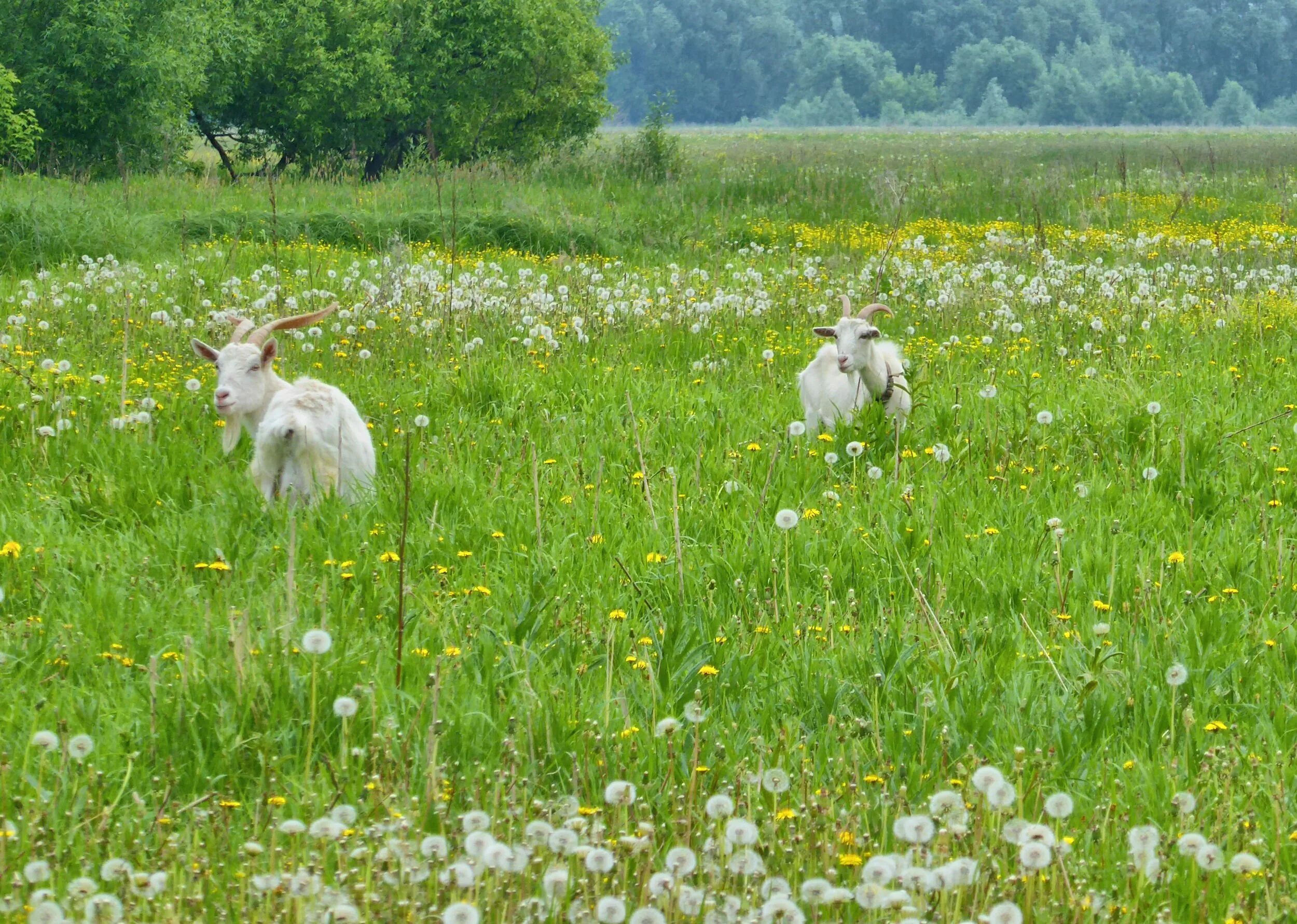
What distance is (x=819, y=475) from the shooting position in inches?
243

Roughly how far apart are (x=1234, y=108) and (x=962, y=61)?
22.6m

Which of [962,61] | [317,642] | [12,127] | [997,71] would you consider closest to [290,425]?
[317,642]

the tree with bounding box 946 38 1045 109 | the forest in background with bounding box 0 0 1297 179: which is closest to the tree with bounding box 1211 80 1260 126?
the tree with bounding box 946 38 1045 109

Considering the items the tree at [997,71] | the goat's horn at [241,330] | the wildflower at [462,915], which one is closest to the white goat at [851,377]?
the goat's horn at [241,330]

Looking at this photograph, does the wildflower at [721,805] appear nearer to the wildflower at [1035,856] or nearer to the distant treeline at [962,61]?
the wildflower at [1035,856]

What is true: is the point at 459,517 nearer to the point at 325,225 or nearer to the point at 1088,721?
the point at 1088,721

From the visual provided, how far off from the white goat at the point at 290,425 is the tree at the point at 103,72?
1801 centimetres

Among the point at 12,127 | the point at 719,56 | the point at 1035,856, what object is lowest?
the point at 1035,856

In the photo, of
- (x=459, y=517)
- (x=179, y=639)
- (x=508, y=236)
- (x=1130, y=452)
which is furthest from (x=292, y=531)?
(x=508, y=236)

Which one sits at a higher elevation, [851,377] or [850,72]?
[850,72]

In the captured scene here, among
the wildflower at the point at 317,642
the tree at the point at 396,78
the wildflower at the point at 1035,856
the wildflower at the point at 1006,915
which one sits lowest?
the wildflower at the point at 1006,915

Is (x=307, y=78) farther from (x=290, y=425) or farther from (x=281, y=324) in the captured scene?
(x=290, y=425)

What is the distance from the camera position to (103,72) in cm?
2380

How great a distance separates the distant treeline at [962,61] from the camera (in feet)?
359
